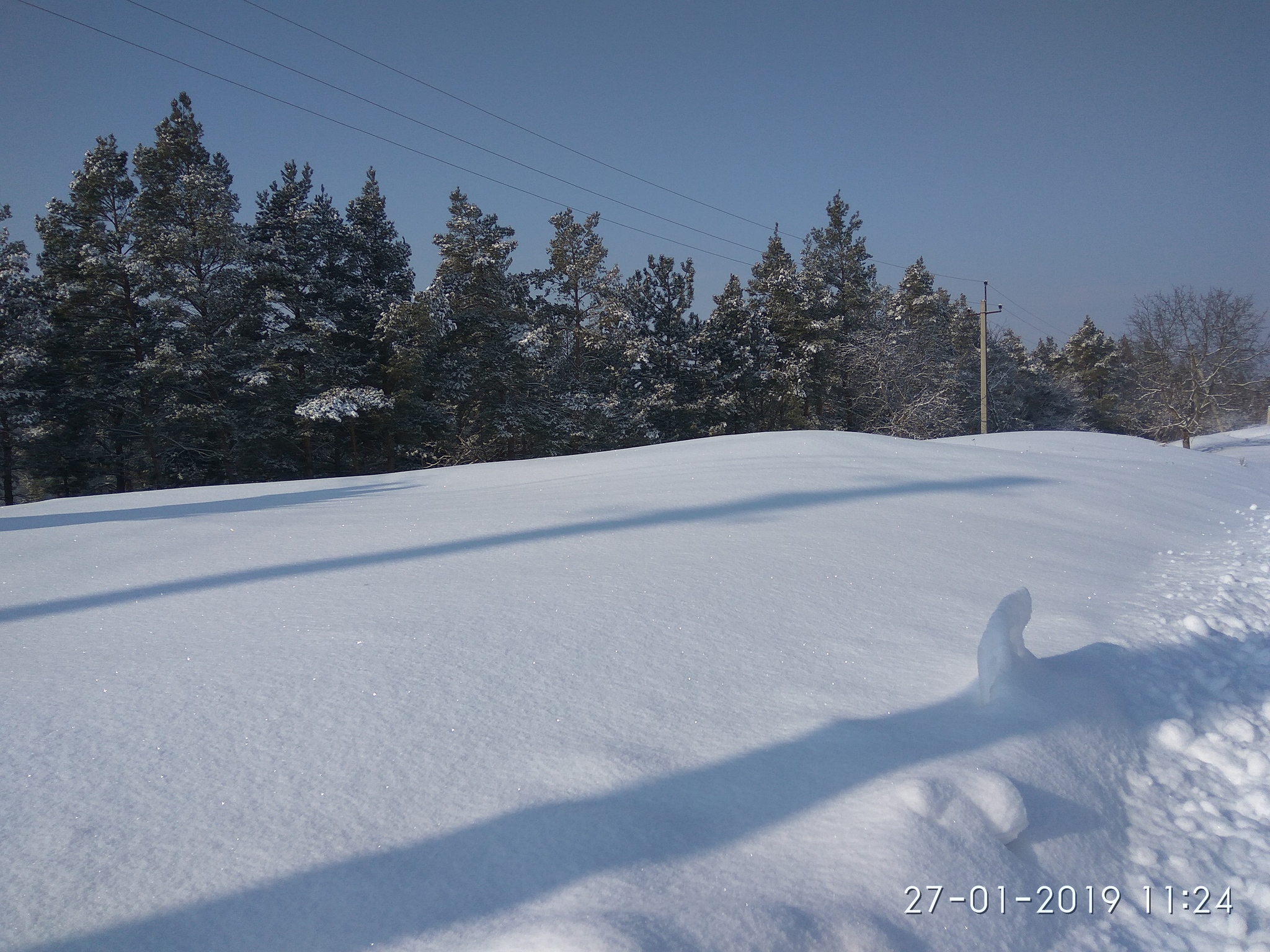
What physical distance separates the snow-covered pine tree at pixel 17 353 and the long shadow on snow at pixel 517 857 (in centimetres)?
1987

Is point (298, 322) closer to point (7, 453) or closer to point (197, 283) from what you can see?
point (197, 283)

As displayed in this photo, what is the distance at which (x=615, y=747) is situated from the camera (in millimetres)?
2031

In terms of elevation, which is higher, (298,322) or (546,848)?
(298,322)

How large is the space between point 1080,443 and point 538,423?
15.2 metres

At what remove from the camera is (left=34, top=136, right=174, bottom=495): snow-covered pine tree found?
57.7 ft

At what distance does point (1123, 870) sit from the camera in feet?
6.28

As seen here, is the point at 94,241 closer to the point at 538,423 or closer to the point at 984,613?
the point at 538,423

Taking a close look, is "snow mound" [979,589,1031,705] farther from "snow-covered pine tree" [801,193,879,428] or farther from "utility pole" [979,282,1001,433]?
"snow-covered pine tree" [801,193,879,428]

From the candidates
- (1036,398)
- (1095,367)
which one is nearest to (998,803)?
(1036,398)

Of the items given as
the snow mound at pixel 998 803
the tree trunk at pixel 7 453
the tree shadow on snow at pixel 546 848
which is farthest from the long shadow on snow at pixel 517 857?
the tree trunk at pixel 7 453

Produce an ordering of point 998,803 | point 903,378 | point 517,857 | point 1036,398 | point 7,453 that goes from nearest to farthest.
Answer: point 517,857 → point 998,803 → point 7,453 → point 903,378 → point 1036,398

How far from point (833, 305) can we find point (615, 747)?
98.1 ft

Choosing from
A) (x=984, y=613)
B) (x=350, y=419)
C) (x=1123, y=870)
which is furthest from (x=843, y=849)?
(x=350, y=419)

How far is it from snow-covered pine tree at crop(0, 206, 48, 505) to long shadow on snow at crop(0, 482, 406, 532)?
1364 centimetres
